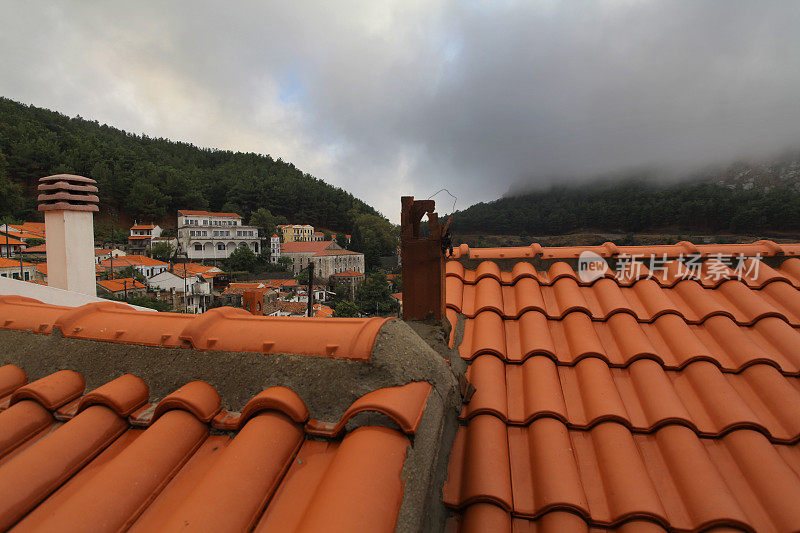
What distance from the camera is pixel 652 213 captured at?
45.8m

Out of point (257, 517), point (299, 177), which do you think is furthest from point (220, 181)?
point (257, 517)

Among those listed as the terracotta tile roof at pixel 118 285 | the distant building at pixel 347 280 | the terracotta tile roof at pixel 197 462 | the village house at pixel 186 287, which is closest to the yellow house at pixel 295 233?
the distant building at pixel 347 280

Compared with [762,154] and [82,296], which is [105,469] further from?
[762,154]

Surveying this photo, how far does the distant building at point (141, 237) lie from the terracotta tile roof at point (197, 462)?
2777 inches

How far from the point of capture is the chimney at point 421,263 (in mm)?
2652

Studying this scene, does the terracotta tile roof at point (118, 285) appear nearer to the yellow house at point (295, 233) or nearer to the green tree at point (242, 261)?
the green tree at point (242, 261)

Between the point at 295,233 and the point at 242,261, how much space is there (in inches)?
930

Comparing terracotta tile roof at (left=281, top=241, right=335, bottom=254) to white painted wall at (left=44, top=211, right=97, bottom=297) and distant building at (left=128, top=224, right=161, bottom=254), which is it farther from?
white painted wall at (left=44, top=211, right=97, bottom=297)

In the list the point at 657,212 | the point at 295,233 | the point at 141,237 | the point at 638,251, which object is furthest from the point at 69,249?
the point at 295,233

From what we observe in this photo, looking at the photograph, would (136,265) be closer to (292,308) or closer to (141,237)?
(141,237)

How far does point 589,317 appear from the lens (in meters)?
2.93

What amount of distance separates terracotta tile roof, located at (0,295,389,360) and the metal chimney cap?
3.79 metres

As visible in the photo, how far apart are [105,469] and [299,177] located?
119001 millimetres

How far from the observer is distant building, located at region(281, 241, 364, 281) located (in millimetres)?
60344
